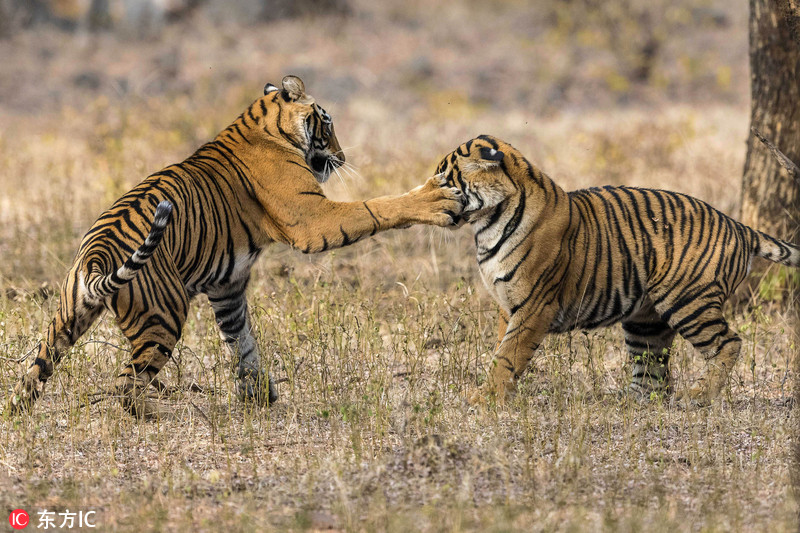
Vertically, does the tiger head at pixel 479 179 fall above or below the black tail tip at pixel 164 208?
above

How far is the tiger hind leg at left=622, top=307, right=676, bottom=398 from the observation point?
488cm

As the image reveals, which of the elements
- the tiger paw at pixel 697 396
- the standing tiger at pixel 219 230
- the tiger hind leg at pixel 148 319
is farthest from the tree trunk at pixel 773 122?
the tiger hind leg at pixel 148 319

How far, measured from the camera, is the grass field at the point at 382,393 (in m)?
3.45

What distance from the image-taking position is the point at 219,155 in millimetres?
4750

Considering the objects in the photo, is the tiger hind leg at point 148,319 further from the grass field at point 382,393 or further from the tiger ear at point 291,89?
the tiger ear at point 291,89

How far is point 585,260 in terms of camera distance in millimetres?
4641

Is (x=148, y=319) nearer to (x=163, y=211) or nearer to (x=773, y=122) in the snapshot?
(x=163, y=211)

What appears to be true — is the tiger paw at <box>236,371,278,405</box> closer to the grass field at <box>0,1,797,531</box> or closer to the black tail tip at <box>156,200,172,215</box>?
the grass field at <box>0,1,797,531</box>

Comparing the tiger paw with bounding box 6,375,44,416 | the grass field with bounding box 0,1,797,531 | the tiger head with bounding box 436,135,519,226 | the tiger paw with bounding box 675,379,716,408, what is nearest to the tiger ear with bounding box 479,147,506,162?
the tiger head with bounding box 436,135,519,226

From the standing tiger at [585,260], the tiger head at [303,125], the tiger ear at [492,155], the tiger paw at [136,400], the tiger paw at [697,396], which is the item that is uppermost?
the tiger head at [303,125]

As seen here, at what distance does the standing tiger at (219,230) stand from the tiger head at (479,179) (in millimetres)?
92

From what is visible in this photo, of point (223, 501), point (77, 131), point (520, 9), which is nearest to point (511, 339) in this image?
point (223, 501)

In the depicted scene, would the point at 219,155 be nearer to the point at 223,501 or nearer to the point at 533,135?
the point at 223,501

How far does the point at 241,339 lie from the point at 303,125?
1154 mm
